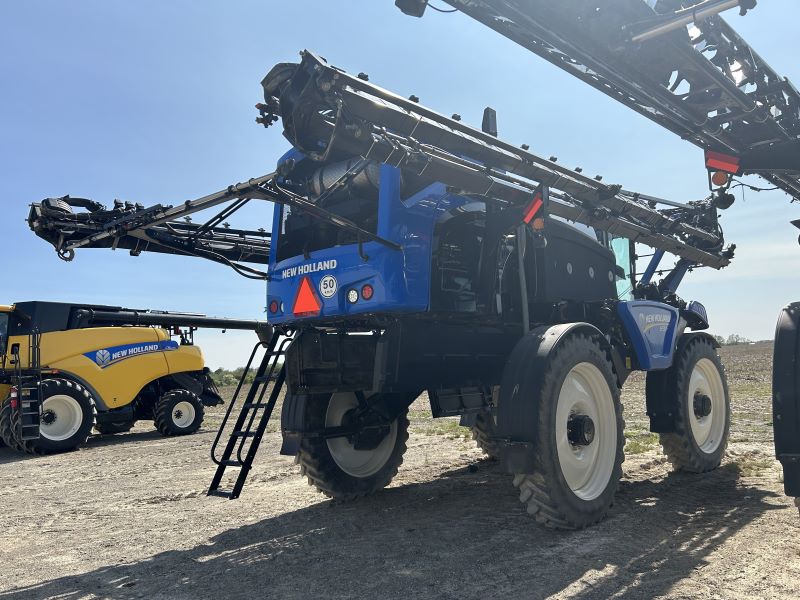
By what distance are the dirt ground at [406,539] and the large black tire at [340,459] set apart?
7.2 inches

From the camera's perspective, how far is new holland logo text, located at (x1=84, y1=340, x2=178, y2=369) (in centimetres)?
1362

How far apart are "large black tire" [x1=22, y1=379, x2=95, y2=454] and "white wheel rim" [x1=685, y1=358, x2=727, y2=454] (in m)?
10.5

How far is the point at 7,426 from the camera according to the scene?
12.3 m

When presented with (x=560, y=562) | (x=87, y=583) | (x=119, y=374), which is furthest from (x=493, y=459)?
(x=119, y=374)

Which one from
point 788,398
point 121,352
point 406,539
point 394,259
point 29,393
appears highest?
point 394,259

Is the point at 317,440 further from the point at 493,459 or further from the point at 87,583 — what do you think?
the point at 493,459

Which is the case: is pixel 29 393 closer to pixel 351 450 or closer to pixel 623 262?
pixel 351 450

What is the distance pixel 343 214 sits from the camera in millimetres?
6094

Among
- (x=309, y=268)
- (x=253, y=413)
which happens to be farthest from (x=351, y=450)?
(x=309, y=268)

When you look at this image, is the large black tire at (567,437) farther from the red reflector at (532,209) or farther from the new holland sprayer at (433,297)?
the red reflector at (532,209)

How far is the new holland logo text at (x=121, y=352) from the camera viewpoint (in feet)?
44.7

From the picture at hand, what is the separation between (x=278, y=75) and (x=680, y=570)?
162 inches

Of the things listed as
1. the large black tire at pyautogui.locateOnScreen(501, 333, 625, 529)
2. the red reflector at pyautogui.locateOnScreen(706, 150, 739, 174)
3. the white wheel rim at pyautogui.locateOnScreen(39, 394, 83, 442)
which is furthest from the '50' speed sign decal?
the white wheel rim at pyautogui.locateOnScreen(39, 394, 83, 442)

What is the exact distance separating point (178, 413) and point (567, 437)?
11.3 metres
